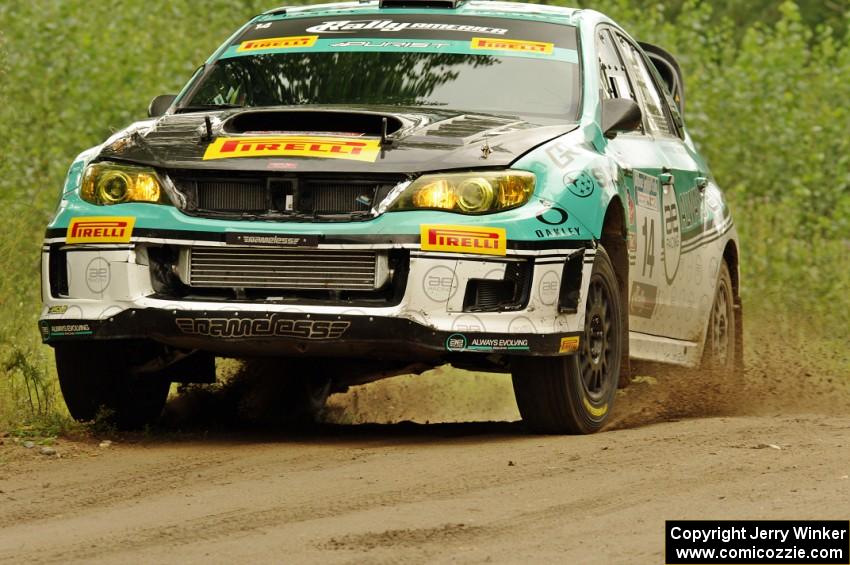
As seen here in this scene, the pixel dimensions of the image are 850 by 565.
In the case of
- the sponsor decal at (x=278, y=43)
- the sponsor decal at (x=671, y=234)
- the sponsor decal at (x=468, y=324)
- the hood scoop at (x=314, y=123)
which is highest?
the sponsor decal at (x=278, y=43)

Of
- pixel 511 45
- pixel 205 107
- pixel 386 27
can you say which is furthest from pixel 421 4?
pixel 205 107

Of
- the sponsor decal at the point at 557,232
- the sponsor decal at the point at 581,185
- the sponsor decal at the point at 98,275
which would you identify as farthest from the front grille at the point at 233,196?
the sponsor decal at the point at 581,185

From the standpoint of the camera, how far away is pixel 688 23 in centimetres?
2062

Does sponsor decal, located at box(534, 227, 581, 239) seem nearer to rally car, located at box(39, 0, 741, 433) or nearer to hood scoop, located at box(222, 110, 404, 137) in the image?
rally car, located at box(39, 0, 741, 433)

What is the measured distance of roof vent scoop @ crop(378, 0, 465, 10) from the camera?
8.41 metres

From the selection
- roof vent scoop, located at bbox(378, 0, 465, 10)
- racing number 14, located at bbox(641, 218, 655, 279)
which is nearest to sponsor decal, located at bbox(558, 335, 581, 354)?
racing number 14, located at bbox(641, 218, 655, 279)

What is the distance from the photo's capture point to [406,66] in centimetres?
778

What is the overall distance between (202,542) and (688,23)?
16.8m

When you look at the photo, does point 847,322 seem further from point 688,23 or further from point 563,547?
point 563,547

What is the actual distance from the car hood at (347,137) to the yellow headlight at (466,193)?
5 centimetres

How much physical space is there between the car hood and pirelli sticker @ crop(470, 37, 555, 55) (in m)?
0.71

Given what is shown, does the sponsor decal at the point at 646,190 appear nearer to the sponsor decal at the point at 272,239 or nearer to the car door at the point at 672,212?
the car door at the point at 672,212

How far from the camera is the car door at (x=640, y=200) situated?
7.71 metres

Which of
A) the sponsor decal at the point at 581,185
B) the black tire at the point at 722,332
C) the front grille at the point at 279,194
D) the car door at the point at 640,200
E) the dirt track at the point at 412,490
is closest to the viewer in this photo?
the dirt track at the point at 412,490
